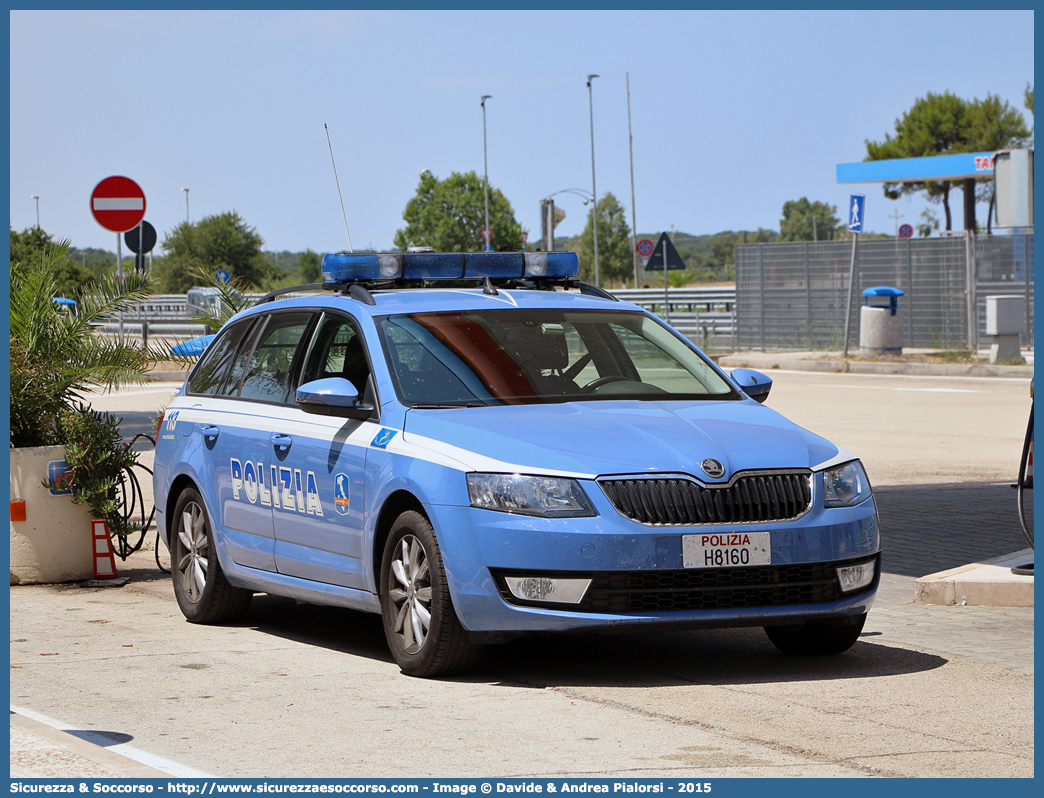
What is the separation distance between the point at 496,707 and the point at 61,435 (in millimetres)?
4903

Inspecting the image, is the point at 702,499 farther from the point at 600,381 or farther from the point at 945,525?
the point at 945,525

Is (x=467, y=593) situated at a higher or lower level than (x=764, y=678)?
higher

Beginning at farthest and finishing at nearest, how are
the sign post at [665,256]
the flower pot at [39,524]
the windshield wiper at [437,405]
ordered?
1. the sign post at [665,256]
2. the flower pot at [39,524]
3. the windshield wiper at [437,405]

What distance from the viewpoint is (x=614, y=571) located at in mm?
6051

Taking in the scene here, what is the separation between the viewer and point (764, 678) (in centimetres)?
643

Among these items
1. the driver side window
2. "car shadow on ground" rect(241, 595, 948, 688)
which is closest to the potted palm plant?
"car shadow on ground" rect(241, 595, 948, 688)

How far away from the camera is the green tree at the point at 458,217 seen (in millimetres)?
106062

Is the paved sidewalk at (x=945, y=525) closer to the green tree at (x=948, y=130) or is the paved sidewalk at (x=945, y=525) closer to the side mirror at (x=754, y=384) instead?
the side mirror at (x=754, y=384)

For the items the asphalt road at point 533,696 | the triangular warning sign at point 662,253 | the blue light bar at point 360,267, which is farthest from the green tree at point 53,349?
the triangular warning sign at point 662,253

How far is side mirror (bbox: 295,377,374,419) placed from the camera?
22.5 feet

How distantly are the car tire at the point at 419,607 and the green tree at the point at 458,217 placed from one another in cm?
9885

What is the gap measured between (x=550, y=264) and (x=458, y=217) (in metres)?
100.0
